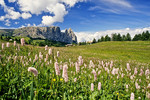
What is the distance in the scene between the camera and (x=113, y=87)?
174 inches

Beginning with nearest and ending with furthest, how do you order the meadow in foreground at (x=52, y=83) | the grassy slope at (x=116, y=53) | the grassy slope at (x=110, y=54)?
the meadow in foreground at (x=52, y=83) → the grassy slope at (x=110, y=54) → the grassy slope at (x=116, y=53)

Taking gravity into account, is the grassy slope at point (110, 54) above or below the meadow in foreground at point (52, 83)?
below

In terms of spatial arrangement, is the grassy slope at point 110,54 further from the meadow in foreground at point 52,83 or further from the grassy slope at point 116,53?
the meadow in foreground at point 52,83

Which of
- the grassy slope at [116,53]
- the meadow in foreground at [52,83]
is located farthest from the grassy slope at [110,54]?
the meadow in foreground at [52,83]

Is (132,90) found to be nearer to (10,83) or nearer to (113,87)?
(113,87)

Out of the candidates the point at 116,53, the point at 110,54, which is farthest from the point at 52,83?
the point at 116,53

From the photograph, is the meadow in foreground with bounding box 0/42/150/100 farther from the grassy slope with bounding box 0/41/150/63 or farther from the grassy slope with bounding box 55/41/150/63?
the grassy slope with bounding box 55/41/150/63

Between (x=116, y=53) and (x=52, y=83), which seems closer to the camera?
(x=52, y=83)

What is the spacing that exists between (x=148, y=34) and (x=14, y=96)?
12481cm

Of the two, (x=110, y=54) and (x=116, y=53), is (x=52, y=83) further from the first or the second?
(x=116, y=53)

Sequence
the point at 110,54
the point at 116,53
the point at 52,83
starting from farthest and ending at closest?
the point at 116,53 < the point at 110,54 < the point at 52,83

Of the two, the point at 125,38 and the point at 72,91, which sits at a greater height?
the point at 125,38

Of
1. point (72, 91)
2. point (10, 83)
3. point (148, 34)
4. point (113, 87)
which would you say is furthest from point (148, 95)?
point (148, 34)

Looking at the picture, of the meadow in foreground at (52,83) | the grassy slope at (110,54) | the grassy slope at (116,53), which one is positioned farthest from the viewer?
the grassy slope at (116,53)
